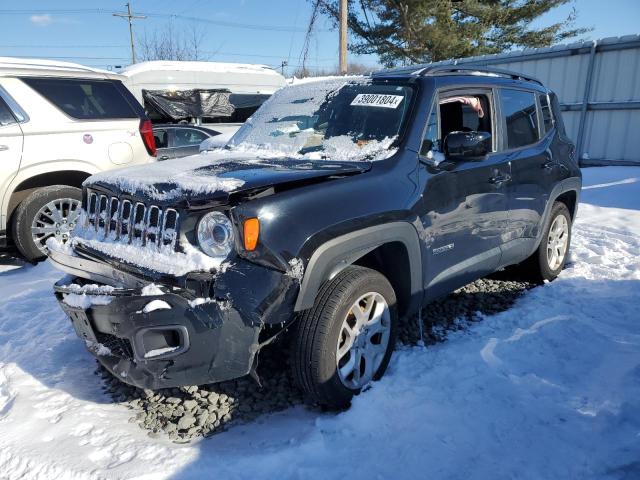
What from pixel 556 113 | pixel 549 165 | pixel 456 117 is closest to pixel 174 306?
pixel 456 117

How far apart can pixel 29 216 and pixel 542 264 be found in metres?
5.19

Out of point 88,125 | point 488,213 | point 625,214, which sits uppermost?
point 88,125

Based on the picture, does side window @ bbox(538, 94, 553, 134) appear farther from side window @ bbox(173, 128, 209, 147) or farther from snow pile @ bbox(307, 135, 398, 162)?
side window @ bbox(173, 128, 209, 147)

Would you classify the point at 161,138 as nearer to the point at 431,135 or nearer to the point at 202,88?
the point at 202,88

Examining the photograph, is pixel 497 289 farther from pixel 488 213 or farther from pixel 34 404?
pixel 34 404

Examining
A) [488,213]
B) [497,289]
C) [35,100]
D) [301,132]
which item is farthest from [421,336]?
[35,100]

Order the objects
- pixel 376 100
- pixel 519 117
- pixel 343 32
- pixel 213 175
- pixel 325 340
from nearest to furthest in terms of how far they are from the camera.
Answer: pixel 325 340 → pixel 213 175 → pixel 376 100 → pixel 519 117 → pixel 343 32

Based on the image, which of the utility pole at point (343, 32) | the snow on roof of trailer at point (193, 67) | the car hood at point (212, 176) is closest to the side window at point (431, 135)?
the car hood at point (212, 176)

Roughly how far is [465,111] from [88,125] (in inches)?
164

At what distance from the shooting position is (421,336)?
3.68 meters

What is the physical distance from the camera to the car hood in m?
2.42

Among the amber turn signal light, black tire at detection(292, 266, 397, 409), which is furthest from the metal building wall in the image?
the amber turn signal light

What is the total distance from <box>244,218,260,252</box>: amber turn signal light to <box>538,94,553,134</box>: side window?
339 centimetres

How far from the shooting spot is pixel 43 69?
5598 mm
